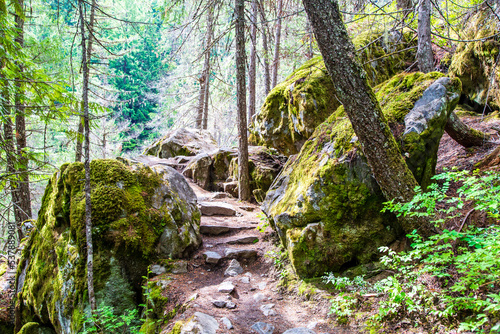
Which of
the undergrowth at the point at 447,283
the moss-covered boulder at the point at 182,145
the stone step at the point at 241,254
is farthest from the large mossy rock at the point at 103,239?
the moss-covered boulder at the point at 182,145

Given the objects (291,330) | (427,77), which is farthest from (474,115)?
(291,330)

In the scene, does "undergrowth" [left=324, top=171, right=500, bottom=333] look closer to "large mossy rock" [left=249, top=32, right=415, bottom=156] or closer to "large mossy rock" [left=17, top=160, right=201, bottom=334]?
"large mossy rock" [left=17, top=160, right=201, bottom=334]

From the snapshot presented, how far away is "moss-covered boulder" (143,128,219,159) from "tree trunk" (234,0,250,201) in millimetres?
5177

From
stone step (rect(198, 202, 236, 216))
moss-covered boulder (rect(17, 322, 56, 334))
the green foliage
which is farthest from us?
stone step (rect(198, 202, 236, 216))

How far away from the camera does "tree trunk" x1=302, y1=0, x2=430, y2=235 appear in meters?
3.38

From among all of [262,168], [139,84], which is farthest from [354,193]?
[139,84]

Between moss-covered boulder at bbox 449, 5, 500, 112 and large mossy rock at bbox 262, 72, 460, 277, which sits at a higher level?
moss-covered boulder at bbox 449, 5, 500, 112

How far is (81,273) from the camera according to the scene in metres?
4.27

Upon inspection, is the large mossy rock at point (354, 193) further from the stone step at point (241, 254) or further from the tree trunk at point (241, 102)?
the tree trunk at point (241, 102)

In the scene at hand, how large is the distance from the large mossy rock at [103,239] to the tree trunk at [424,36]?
5.78m

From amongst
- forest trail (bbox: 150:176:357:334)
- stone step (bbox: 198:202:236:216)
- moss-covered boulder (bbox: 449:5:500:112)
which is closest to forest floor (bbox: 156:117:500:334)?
forest trail (bbox: 150:176:357:334)

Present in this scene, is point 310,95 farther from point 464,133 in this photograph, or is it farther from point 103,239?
point 103,239

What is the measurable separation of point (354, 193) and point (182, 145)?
10.7 meters

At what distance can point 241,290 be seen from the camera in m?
4.36
